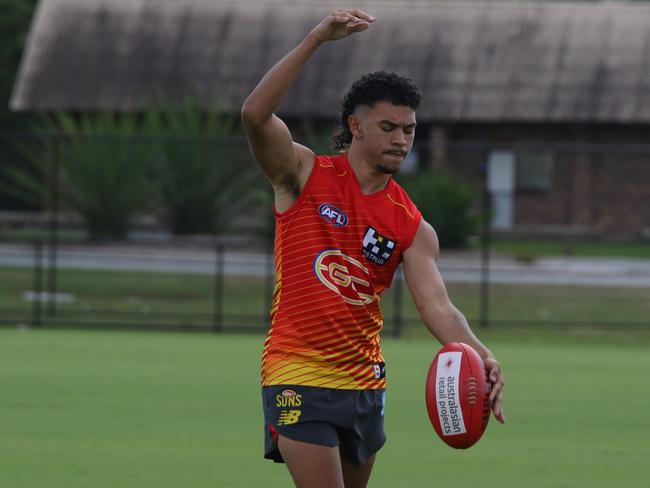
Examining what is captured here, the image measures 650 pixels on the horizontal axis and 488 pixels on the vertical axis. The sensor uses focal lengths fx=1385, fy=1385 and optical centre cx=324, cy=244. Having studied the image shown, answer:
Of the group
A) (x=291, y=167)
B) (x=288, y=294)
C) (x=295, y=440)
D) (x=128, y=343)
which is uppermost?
(x=291, y=167)

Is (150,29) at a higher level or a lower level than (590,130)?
higher

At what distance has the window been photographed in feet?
Answer: 124

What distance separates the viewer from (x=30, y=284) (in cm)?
2205

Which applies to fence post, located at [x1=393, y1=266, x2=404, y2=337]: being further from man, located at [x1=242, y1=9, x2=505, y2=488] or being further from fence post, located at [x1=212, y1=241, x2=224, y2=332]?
man, located at [x1=242, y1=9, x2=505, y2=488]

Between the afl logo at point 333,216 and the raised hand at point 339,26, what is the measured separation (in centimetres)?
71

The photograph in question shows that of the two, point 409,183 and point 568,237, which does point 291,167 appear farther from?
point 568,237

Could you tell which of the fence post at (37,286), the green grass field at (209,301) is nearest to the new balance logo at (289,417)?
the green grass field at (209,301)

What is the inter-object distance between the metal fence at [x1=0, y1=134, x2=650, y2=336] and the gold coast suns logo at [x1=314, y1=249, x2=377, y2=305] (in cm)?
1318

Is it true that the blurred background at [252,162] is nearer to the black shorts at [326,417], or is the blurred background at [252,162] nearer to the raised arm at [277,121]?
the black shorts at [326,417]

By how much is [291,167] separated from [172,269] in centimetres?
1535

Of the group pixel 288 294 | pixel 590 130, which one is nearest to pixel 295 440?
pixel 288 294

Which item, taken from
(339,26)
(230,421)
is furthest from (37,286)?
(339,26)

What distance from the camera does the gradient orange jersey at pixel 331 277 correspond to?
5.71 m

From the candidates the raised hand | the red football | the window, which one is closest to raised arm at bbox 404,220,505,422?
the red football
